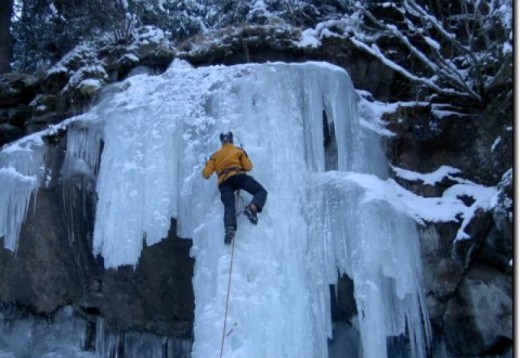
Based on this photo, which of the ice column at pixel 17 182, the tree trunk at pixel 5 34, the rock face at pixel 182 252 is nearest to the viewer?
the rock face at pixel 182 252

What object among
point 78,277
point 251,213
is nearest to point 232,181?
point 251,213

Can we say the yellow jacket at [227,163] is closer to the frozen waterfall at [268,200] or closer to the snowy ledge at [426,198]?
the frozen waterfall at [268,200]

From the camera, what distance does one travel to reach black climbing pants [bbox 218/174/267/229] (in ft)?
19.9

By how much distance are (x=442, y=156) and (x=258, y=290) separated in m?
3.42

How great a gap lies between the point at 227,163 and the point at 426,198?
105 inches

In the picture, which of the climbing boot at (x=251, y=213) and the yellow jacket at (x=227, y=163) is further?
the yellow jacket at (x=227, y=163)

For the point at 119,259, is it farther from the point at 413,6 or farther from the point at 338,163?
the point at 413,6

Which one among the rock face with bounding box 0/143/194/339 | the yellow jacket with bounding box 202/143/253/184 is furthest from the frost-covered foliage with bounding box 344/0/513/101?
the rock face with bounding box 0/143/194/339

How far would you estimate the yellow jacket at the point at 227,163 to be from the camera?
618 cm

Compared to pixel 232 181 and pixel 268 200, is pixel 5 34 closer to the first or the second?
pixel 232 181

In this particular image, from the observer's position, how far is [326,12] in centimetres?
1028

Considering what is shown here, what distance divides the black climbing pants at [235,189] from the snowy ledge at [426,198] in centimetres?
86

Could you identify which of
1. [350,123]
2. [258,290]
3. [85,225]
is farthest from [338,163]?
[85,225]

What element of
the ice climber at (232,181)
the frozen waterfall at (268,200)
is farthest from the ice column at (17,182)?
the ice climber at (232,181)
